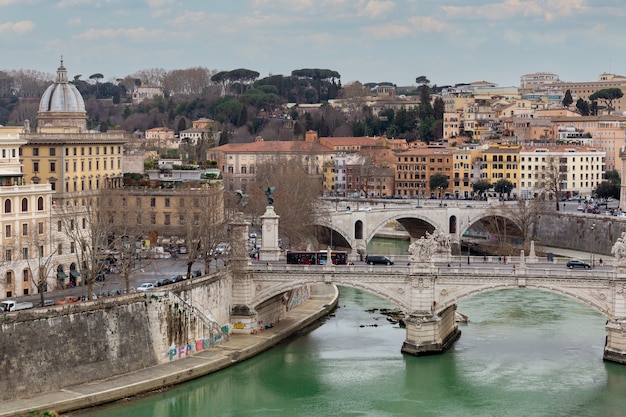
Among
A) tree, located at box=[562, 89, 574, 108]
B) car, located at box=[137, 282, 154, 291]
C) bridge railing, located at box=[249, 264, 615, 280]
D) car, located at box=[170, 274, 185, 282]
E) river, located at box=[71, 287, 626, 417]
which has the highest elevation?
tree, located at box=[562, 89, 574, 108]

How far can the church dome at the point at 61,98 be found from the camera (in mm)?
56062

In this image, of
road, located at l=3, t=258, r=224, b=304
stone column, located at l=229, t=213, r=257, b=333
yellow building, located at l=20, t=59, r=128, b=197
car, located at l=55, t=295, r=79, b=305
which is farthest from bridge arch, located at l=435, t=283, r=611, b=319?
yellow building, located at l=20, t=59, r=128, b=197

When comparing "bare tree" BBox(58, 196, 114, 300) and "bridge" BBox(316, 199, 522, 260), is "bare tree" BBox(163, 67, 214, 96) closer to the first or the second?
"bridge" BBox(316, 199, 522, 260)

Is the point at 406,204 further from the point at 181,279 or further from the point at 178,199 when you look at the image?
the point at 181,279

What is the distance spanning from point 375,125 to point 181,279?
7481 centimetres

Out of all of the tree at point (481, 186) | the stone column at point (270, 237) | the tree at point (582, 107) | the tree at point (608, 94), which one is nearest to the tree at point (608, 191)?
the tree at point (481, 186)

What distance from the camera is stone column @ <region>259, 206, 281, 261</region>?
4041 cm

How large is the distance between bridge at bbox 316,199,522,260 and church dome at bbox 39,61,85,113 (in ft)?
38.3

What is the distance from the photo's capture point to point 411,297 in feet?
121

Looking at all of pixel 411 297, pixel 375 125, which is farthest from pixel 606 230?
pixel 375 125

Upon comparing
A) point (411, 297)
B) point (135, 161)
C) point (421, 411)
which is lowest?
point (421, 411)

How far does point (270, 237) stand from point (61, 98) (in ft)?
61.5

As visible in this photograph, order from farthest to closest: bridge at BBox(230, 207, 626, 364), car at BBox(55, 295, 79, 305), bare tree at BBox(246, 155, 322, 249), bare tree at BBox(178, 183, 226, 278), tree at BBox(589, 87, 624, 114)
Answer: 1. tree at BBox(589, 87, 624, 114)
2. bare tree at BBox(246, 155, 322, 249)
3. bare tree at BBox(178, 183, 226, 278)
4. bridge at BBox(230, 207, 626, 364)
5. car at BBox(55, 295, 79, 305)

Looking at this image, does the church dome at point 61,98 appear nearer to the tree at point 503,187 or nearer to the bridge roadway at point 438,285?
the bridge roadway at point 438,285
